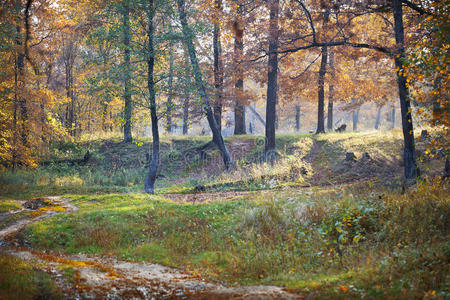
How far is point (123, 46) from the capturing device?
11469 mm

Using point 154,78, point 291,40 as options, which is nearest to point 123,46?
point 154,78

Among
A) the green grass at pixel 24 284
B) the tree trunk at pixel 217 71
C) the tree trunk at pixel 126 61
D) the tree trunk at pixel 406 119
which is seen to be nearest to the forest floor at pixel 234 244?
the green grass at pixel 24 284

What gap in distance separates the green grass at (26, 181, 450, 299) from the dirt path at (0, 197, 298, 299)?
0.43m

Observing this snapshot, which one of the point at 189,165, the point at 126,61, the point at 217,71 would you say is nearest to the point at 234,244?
the point at 126,61

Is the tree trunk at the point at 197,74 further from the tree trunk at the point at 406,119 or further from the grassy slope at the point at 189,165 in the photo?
the tree trunk at the point at 406,119

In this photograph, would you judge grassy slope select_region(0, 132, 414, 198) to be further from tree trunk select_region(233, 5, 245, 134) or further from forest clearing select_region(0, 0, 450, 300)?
tree trunk select_region(233, 5, 245, 134)

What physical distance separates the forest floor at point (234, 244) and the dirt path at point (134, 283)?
0.02m

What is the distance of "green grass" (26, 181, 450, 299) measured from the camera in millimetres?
4168

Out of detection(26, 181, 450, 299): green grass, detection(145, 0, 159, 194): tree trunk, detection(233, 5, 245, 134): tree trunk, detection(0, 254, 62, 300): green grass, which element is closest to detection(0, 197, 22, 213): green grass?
detection(26, 181, 450, 299): green grass

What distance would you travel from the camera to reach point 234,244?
674 cm

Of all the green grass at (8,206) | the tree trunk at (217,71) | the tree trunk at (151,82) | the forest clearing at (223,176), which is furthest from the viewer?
the tree trunk at (217,71)

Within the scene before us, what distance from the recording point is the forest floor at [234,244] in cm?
413

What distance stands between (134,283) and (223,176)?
10445mm

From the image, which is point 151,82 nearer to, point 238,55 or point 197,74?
point 197,74
